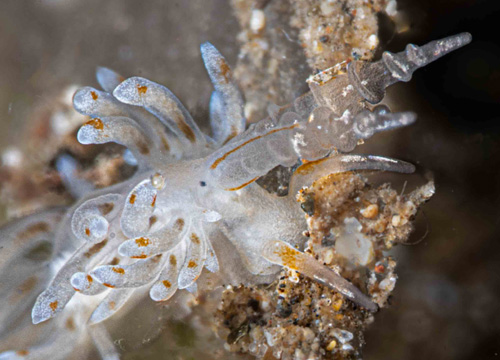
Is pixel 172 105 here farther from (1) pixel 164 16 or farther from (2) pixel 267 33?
(2) pixel 267 33

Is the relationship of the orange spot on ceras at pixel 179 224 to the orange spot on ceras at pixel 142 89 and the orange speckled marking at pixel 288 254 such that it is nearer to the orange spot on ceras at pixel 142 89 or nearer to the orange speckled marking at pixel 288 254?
the orange speckled marking at pixel 288 254

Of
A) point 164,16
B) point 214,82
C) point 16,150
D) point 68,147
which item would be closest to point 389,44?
point 214,82

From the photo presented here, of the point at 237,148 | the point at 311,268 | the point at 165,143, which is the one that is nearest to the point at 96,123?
the point at 165,143

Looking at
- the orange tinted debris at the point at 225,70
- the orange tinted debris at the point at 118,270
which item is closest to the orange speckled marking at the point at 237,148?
the orange tinted debris at the point at 225,70

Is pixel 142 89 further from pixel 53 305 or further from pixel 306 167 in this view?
pixel 53 305

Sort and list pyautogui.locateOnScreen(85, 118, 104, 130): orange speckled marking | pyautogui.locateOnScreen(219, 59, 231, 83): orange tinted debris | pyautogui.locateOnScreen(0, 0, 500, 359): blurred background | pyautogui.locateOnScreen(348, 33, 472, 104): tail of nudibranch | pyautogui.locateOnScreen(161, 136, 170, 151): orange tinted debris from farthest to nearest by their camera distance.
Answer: pyautogui.locateOnScreen(161, 136, 170, 151): orange tinted debris → pyautogui.locateOnScreen(219, 59, 231, 83): orange tinted debris → pyautogui.locateOnScreen(0, 0, 500, 359): blurred background → pyautogui.locateOnScreen(85, 118, 104, 130): orange speckled marking → pyautogui.locateOnScreen(348, 33, 472, 104): tail of nudibranch

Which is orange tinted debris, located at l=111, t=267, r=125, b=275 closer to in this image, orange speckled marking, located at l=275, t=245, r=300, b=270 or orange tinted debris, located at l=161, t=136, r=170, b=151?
orange tinted debris, located at l=161, t=136, r=170, b=151

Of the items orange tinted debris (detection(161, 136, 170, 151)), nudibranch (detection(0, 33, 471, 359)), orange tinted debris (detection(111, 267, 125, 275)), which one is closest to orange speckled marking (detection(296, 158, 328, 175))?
nudibranch (detection(0, 33, 471, 359))
